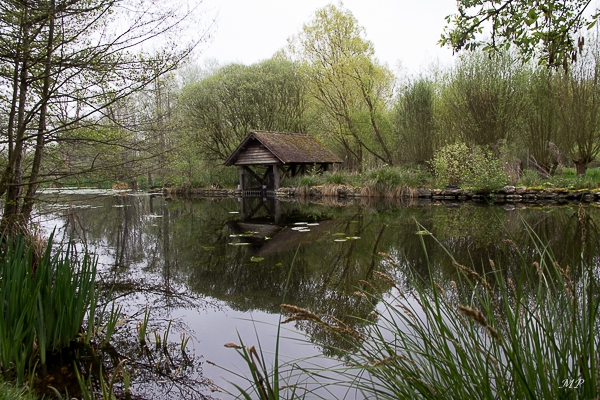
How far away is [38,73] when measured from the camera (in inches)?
170

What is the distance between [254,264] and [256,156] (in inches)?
611

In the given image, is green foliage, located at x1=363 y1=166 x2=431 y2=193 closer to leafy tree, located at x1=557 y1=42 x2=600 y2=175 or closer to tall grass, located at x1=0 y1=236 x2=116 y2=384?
leafy tree, located at x1=557 y1=42 x2=600 y2=175

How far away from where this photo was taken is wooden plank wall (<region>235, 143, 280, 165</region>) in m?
21.3

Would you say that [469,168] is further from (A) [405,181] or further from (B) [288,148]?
(B) [288,148]

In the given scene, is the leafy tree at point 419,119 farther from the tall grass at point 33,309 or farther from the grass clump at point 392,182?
the tall grass at point 33,309

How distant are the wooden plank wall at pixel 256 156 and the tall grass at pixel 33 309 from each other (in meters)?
17.9

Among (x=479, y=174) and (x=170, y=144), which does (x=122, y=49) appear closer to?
(x=170, y=144)

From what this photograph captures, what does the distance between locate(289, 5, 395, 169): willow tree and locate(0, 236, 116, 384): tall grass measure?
2092cm

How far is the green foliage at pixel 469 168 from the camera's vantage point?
1555 cm

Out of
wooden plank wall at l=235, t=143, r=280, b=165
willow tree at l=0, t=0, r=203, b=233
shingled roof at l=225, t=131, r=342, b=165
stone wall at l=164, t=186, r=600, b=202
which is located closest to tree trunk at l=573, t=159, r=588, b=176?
stone wall at l=164, t=186, r=600, b=202

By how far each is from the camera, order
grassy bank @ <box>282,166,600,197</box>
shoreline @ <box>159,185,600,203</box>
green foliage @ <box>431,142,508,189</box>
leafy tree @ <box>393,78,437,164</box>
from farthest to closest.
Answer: leafy tree @ <box>393,78,437,164</box>, green foliage @ <box>431,142,508,189</box>, grassy bank @ <box>282,166,600,197</box>, shoreline @ <box>159,185,600,203</box>

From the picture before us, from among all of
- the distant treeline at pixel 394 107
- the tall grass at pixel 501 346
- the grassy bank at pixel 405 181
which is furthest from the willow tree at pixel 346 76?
the tall grass at pixel 501 346

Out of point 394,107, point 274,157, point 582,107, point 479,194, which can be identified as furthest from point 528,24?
point 394,107

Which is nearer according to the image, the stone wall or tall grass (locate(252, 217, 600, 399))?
tall grass (locate(252, 217, 600, 399))
